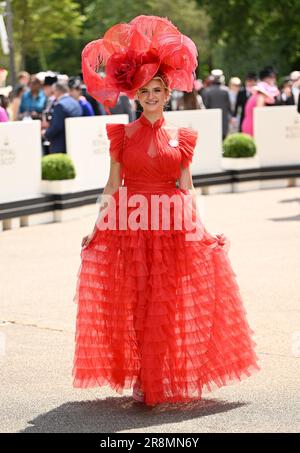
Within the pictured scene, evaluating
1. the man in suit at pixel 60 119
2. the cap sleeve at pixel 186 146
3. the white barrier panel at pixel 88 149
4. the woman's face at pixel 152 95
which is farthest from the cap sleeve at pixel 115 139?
the man in suit at pixel 60 119

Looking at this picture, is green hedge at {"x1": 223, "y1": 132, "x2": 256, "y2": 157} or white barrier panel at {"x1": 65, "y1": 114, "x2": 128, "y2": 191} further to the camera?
green hedge at {"x1": 223, "y1": 132, "x2": 256, "y2": 157}

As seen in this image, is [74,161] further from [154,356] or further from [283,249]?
[154,356]

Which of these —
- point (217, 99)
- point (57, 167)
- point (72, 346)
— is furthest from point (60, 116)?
point (72, 346)

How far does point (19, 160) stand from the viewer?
15.9 m

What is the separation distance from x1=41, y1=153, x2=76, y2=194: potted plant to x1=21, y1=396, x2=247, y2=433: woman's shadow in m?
9.42

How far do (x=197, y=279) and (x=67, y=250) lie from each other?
672cm

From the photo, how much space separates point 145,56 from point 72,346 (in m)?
2.42

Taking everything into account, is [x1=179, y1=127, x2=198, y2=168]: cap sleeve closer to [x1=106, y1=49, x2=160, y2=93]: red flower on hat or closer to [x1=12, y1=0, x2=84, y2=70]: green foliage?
[x1=106, y1=49, x2=160, y2=93]: red flower on hat

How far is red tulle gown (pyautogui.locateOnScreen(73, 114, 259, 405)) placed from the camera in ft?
22.5

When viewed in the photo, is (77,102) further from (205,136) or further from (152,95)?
(152,95)

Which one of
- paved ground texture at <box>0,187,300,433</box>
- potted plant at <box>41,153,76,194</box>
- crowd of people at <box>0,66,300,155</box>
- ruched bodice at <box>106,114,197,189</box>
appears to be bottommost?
paved ground texture at <box>0,187,300,433</box>

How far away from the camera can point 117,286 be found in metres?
6.92

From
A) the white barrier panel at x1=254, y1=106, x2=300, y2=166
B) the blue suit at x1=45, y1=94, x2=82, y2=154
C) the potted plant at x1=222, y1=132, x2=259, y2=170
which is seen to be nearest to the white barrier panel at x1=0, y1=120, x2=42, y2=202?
the blue suit at x1=45, y1=94, x2=82, y2=154

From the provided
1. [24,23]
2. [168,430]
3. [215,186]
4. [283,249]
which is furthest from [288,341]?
[24,23]
